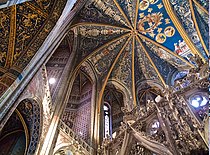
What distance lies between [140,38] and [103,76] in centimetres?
256

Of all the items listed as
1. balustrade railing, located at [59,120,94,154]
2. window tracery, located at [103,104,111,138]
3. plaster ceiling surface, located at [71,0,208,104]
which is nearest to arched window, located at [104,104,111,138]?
window tracery, located at [103,104,111,138]

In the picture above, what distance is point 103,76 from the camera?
12953 millimetres

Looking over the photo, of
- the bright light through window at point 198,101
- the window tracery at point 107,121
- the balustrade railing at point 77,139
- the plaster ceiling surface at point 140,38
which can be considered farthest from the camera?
the plaster ceiling surface at point 140,38

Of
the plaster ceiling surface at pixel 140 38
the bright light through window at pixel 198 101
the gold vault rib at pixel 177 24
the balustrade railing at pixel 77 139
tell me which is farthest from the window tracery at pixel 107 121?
the gold vault rib at pixel 177 24

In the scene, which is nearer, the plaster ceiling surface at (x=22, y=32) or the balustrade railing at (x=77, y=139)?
the plaster ceiling surface at (x=22, y=32)

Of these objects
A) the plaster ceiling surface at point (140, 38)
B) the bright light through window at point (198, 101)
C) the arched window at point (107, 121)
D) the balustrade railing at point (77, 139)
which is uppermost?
the plaster ceiling surface at point (140, 38)

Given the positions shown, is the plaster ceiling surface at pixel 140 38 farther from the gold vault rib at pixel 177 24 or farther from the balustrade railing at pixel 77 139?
the balustrade railing at pixel 77 139

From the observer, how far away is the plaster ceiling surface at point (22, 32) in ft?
21.1

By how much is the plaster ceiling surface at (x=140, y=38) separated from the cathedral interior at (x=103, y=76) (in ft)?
0.15

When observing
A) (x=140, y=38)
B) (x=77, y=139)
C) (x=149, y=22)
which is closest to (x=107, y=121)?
(x=77, y=139)

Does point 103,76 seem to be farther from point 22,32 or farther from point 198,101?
point 22,32

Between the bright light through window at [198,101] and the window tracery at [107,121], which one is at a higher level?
the window tracery at [107,121]

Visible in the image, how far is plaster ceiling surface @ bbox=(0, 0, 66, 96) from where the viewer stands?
6.43m

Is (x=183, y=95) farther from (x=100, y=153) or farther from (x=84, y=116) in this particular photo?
(x=84, y=116)
